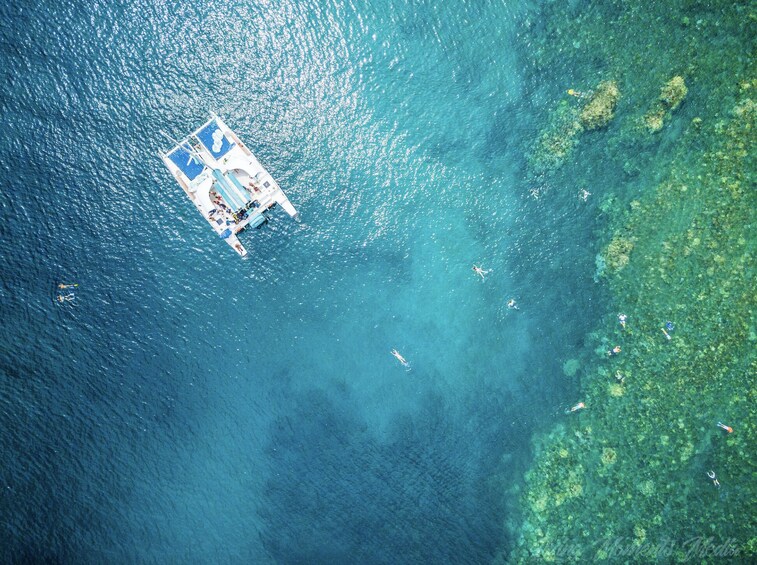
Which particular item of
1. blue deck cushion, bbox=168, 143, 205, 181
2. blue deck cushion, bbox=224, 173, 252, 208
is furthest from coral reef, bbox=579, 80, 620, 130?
blue deck cushion, bbox=168, 143, 205, 181

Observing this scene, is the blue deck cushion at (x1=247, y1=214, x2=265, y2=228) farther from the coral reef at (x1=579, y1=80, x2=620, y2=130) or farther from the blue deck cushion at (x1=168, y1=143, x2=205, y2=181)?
the coral reef at (x1=579, y1=80, x2=620, y2=130)

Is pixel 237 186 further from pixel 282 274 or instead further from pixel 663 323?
Answer: pixel 663 323

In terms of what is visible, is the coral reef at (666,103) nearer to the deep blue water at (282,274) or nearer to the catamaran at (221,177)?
the deep blue water at (282,274)

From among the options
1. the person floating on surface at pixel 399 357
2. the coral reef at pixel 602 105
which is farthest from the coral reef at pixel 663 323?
the person floating on surface at pixel 399 357

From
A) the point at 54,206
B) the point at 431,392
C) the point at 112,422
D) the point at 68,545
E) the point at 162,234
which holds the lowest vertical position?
the point at 431,392

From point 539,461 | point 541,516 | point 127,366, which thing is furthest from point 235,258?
point 541,516

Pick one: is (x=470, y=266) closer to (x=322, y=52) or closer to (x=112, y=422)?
(x=322, y=52)

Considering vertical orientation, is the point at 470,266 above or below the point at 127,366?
below
